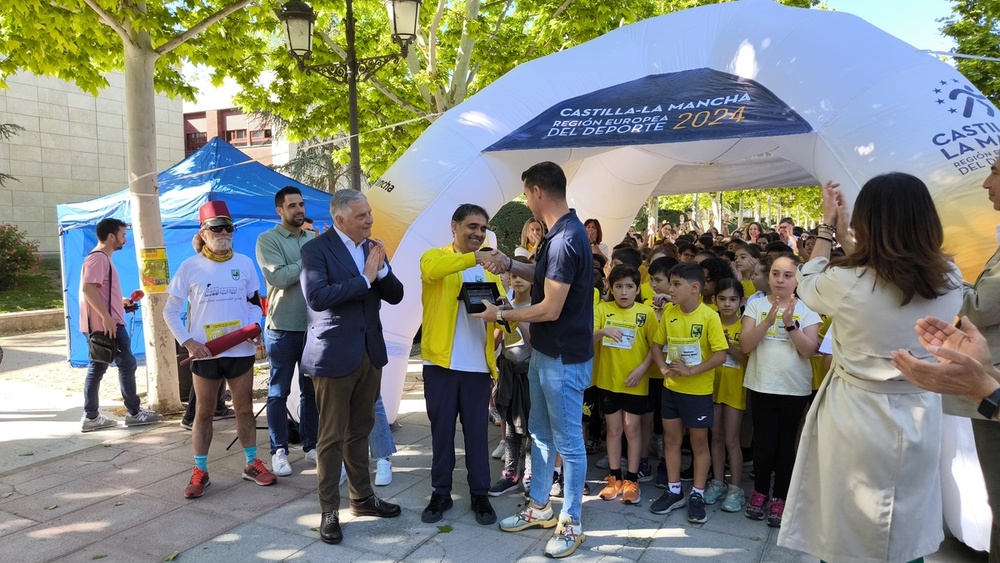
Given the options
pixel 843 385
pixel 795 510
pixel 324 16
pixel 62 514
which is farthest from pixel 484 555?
pixel 324 16

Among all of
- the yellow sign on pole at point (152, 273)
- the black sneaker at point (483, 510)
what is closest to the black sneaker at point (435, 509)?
the black sneaker at point (483, 510)

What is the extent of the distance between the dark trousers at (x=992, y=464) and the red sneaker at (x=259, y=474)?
167 inches

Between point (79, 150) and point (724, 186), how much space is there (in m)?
18.5

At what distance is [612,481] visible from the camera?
4.52 m

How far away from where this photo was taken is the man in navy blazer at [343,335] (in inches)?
149

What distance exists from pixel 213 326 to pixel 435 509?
2.02m

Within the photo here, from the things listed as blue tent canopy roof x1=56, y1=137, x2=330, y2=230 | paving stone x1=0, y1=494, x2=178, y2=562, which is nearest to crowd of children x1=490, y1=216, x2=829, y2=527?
paving stone x1=0, y1=494, x2=178, y2=562

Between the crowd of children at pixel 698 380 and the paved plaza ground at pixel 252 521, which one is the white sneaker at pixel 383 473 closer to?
the paved plaza ground at pixel 252 521

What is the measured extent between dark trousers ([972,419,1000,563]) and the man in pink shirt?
6.66 metres

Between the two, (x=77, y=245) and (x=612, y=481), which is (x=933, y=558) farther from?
(x=77, y=245)

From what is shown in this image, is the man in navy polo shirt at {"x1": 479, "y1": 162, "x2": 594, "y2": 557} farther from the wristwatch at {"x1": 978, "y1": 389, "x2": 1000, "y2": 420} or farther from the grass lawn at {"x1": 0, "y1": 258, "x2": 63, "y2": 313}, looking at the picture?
the grass lawn at {"x1": 0, "y1": 258, "x2": 63, "y2": 313}

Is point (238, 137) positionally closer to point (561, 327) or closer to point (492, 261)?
point (492, 261)

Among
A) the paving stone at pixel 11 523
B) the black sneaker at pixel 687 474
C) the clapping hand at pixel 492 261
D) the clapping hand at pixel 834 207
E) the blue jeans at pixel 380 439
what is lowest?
the black sneaker at pixel 687 474

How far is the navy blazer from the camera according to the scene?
12.2 feet
